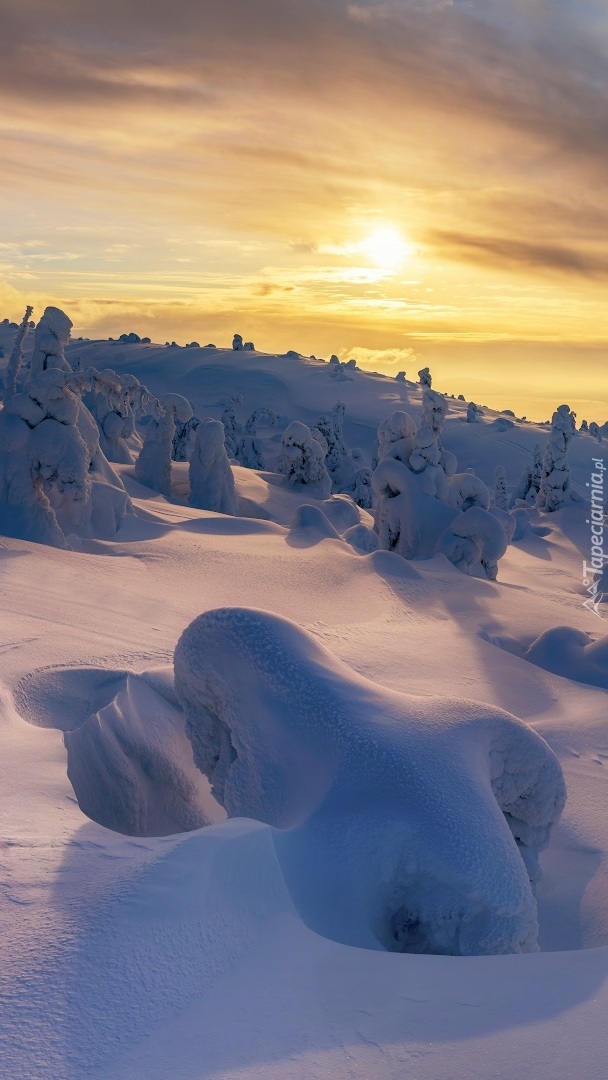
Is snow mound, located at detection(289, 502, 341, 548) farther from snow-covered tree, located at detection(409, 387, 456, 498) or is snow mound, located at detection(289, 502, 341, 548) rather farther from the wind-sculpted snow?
the wind-sculpted snow

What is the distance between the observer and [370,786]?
2.81 meters

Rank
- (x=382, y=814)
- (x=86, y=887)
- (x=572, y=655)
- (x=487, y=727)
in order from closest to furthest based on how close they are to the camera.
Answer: (x=86, y=887), (x=382, y=814), (x=487, y=727), (x=572, y=655)

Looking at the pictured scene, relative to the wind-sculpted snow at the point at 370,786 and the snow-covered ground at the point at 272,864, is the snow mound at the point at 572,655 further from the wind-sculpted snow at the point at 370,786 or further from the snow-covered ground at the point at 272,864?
the wind-sculpted snow at the point at 370,786

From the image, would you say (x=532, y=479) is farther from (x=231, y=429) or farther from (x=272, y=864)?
(x=272, y=864)

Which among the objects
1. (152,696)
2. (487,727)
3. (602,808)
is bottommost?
(602,808)

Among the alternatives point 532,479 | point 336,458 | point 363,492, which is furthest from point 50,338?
point 532,479

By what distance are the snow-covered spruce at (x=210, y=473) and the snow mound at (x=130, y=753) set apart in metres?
14.3

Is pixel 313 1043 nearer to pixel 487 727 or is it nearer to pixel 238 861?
pixel 238 861

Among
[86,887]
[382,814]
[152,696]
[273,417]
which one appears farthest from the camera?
[273,417]

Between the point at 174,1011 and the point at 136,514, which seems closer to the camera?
the point at 174,1011

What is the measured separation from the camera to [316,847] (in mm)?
2656

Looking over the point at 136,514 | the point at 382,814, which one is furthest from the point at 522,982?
the point at 136,514

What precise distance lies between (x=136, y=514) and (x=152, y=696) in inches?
362

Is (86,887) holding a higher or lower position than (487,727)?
lower
